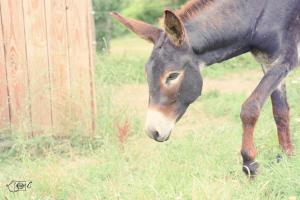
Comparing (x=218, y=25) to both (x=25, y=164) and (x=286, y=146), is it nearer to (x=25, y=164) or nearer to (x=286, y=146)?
(x=286, y=146)

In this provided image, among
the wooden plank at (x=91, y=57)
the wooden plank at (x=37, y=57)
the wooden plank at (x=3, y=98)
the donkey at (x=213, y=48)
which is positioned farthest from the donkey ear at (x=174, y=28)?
the wooden plank at (x=3, y=98)

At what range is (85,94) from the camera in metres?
5.79

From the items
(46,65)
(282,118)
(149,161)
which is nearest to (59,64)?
(46,65)

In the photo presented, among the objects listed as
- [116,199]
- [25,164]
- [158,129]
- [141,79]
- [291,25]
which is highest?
[291,25]

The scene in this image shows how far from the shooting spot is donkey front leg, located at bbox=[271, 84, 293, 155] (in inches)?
189

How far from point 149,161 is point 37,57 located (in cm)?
174

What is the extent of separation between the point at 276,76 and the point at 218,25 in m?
0.59

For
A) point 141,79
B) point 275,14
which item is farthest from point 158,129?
point 141,79

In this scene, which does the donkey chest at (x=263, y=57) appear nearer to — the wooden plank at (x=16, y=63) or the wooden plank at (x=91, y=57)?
the wooden plank at (x=91, y=57)

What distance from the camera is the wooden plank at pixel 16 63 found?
5562 mm

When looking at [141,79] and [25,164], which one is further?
[141,79]

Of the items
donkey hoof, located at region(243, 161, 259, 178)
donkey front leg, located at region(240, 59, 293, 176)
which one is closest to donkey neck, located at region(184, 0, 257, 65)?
donkey front leg, located at region(240, 59, 293, 176)

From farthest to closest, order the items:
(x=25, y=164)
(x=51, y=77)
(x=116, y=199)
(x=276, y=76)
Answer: (x=51, y=77), (x=25, y=164), (x=276, y=76), (x=116, y=199)

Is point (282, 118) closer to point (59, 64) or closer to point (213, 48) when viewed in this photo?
point (213, 48)
